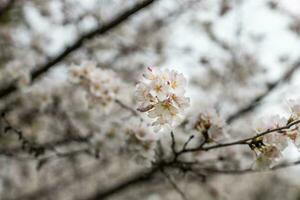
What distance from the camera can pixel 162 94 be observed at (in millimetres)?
1853

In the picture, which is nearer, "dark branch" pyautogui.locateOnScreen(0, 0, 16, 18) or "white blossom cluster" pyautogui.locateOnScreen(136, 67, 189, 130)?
"white blossom cluster" pyautogui.locateOnScreen(136, 67, 189, 130)

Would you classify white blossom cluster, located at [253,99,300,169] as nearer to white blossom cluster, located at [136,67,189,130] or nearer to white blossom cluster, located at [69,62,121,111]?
white blossom cluster, located at [136,67,189,130]

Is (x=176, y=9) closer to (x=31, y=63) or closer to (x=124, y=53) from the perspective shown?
(x=124, y=53)

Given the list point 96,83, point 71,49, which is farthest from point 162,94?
point 71,49

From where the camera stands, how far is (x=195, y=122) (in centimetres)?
254

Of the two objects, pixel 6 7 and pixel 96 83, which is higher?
pixel 6 7

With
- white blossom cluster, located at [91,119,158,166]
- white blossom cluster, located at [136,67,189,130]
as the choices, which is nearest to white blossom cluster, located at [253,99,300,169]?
white blossom cluster, located at [136,67,189,130]

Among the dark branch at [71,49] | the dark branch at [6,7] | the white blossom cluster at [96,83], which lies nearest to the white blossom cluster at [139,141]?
the white blossom cluster at [96,83]

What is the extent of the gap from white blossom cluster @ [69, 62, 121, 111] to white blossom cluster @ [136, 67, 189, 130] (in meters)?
1.20

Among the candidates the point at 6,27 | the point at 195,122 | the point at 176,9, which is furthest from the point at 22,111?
the point at 195,122

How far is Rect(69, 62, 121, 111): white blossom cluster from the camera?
3082 mm

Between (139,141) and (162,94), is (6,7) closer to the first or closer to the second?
(139,141)

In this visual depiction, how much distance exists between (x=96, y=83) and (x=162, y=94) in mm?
1304

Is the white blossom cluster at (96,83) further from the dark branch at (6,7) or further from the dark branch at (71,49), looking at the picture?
the dark branch at (6,7)
